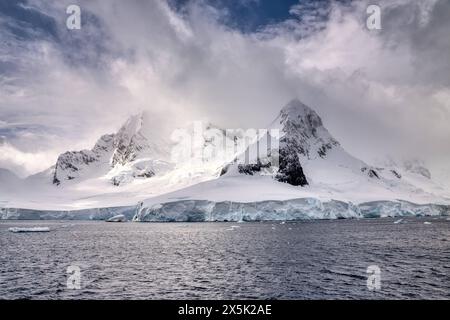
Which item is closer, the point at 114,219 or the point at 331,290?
the point at 331,290

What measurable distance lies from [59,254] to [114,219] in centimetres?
13290

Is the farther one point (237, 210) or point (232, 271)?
point (237, 210)

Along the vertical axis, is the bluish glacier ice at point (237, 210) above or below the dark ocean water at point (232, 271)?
above

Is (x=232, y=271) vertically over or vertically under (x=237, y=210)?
under

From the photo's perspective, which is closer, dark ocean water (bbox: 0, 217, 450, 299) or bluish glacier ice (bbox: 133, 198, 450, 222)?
dark ocean water (bbox: 0, 217, 450, 299)

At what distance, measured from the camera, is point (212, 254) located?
60125mm

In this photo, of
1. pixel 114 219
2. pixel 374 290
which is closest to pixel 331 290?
pixel 374 290

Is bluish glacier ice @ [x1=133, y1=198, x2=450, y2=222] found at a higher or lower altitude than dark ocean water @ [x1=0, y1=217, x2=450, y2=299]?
higher

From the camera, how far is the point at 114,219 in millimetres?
192750

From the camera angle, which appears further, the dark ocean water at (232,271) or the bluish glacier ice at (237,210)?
the bluish glacier ice at (237,210)
